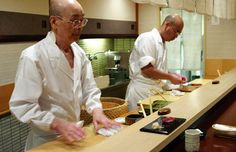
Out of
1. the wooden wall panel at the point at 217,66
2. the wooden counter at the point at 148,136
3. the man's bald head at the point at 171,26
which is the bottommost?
the wooden counter at the point at 148,136

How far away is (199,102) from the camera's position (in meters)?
2.09

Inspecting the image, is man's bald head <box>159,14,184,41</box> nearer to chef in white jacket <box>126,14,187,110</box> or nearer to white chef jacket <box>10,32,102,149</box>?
chef in white jacket <box>126,14,187,110</box>

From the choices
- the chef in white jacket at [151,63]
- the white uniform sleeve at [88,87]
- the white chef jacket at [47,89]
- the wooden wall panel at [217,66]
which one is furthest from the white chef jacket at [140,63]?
the wooden wall panel at [217,66]

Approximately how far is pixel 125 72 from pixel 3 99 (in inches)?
96.8

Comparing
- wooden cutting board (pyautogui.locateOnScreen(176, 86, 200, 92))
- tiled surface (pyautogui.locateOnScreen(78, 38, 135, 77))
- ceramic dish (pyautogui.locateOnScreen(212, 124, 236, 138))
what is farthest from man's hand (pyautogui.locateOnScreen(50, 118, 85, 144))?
tiled surface (pyautogui.locateOnScreen(78, 38, 135, 77))

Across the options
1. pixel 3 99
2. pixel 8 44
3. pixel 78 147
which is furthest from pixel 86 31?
pixel 78 147

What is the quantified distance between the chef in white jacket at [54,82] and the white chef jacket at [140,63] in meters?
1.29

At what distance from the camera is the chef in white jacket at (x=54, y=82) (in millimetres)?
1653

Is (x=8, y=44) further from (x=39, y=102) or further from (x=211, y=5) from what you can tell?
(x=211, y=5)

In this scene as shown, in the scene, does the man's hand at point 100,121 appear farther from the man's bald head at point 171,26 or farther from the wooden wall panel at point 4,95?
the man's bald head at point 171,26

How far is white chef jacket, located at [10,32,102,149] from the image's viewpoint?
1656 mm

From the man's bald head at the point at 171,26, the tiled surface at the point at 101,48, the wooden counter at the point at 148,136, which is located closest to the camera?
the wooden counter at the point at 148,136

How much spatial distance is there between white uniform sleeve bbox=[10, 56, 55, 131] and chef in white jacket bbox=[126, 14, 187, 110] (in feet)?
5.05

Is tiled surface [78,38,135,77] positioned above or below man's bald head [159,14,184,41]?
below
